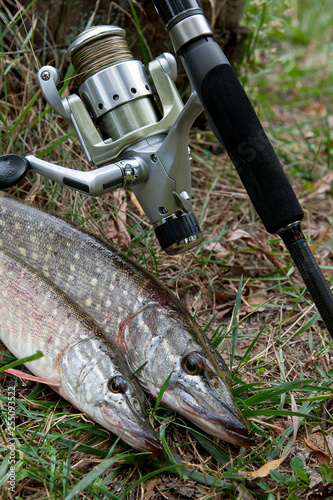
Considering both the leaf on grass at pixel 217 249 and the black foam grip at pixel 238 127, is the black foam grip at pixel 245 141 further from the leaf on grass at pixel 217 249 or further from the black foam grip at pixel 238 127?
the leaf on grass at pixel 217 249

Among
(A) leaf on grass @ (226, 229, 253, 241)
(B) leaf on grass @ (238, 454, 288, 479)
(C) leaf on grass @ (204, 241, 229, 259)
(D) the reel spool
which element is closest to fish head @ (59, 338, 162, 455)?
(B) leaf on grass @ (238, 454, 288, 479)

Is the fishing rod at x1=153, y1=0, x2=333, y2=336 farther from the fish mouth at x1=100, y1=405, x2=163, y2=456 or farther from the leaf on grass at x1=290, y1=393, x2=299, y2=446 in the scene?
the fish mouth at x1=100, y1=405, x2=163, y2=456

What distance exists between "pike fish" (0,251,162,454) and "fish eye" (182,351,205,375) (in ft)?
0.75

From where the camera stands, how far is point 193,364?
2.05 m

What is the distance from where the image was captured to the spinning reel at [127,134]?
2.24m

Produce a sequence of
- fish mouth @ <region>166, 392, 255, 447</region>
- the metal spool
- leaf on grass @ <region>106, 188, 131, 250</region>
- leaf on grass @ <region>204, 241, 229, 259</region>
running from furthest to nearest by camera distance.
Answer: leaf on grass @ <region>204, 241, 229, 259</region> < leaf on grass @ <region>106, 188, 131, 250</region> < the metal spool < fish mouth @ <region>166, 392, 255, 447</region>

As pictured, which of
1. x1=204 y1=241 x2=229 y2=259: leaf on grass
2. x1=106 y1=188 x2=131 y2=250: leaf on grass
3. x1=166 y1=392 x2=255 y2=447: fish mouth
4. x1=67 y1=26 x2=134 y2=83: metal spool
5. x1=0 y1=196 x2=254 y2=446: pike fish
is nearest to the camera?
x1=166 y1=392 x2=255 y2=447: fish mouth

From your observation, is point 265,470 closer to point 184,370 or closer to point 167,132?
point 184,370

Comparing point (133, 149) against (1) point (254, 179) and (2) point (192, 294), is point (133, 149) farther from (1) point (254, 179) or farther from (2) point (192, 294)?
(2) point (192, 294)

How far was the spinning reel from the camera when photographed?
2.24m

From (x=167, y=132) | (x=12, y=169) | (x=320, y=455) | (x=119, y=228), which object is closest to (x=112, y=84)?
(x=167, y=132)

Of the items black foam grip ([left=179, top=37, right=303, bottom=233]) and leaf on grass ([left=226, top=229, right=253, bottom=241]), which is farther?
leaf on grass ([left=226, top=229, right=253, bottom=241])

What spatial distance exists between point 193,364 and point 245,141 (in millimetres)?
925

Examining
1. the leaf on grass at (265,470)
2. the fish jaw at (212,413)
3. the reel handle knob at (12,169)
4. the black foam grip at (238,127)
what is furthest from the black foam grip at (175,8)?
the leaf on grass at (265,470)
